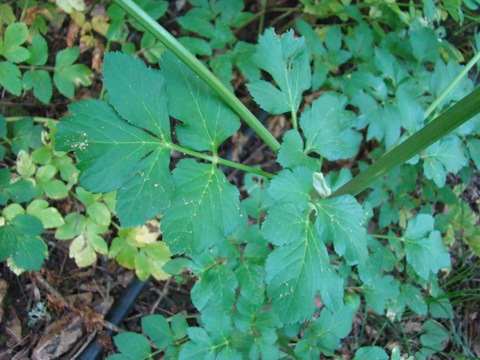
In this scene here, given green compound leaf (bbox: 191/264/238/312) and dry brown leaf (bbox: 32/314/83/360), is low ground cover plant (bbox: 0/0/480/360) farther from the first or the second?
dry brown leaf (bbox: 32/314/83/360)

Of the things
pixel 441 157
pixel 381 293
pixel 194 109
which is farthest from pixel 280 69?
pixel 381 293

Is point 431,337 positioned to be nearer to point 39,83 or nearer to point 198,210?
point 198,210

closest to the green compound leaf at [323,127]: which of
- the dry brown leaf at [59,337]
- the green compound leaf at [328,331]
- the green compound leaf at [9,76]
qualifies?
the green compound leaf at [328,331]

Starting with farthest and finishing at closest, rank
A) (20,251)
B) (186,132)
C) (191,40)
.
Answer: (191,40) < (20,251) < (186,132)

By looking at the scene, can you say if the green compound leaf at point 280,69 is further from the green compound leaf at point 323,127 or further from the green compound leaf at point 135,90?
the green compound leaf at point 135,90

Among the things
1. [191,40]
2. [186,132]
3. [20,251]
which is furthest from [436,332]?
[20,251]

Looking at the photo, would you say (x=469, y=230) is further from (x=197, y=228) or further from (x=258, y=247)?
(x=197, y=228)
